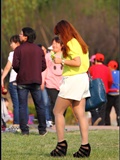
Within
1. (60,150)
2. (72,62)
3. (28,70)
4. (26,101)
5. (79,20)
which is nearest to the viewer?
(72,62)

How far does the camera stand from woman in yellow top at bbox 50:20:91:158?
29.0 ft

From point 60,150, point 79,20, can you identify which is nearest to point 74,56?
point 60,150

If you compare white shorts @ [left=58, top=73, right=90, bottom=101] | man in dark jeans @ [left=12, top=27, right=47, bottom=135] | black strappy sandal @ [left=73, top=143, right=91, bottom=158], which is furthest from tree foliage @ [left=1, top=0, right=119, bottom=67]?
black strappy sandal @ [left=73, top=143, right=91, bottom=158]

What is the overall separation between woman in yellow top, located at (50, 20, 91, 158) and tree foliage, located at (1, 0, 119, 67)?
1928 cm

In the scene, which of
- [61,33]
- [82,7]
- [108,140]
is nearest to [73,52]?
[61,33]

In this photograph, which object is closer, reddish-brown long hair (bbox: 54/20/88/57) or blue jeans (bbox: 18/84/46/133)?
reddish-brown long hair (bbox: 54/20/88/57)

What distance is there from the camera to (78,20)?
40.7 m

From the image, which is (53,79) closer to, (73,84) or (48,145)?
(48,145)

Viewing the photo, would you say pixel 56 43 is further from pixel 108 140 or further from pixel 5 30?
pixel 5 30

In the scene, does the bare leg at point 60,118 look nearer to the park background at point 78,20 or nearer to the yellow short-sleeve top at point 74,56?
the yellow short-sleeve top at point 74,56

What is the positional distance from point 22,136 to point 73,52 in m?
3.33

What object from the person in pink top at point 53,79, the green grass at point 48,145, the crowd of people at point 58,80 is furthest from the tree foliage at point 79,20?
the green grass at point 48,145

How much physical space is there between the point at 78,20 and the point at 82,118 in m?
32.1

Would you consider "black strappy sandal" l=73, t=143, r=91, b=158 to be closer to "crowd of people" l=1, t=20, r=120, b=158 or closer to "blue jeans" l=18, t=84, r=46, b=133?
"crowd of people" l=1, t=20, r=120, b=158
